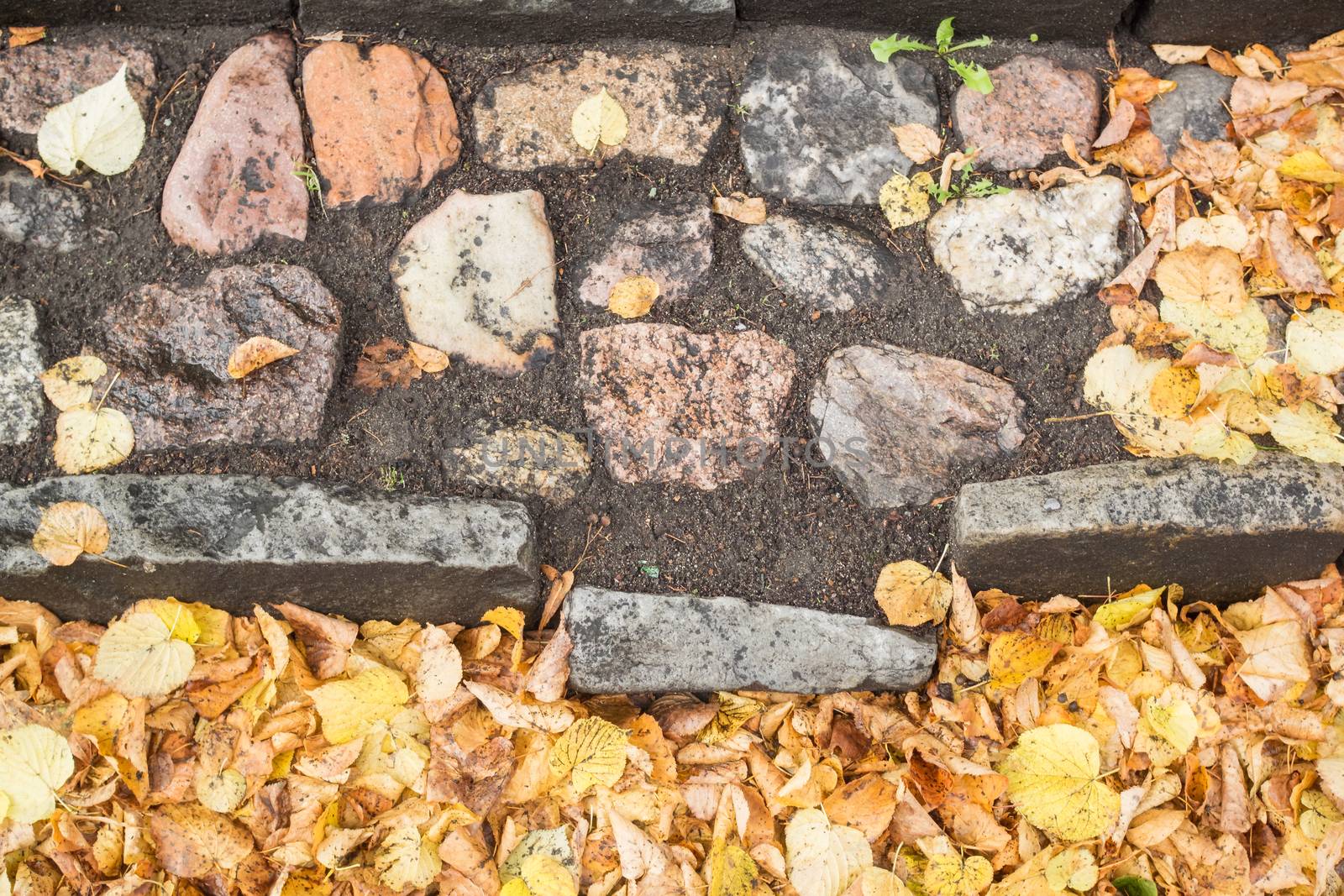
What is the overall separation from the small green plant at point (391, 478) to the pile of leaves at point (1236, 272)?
5.07 ft

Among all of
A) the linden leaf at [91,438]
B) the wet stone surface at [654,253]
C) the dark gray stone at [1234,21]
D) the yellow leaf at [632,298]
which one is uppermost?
the dark gray stone at [1234,21]

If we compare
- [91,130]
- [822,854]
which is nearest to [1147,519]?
[822,854]

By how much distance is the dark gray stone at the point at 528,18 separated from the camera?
90.7 inches

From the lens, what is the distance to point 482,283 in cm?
222

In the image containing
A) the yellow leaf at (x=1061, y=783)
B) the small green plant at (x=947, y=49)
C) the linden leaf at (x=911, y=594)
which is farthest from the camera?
the small green plant at (x=947, y=49)

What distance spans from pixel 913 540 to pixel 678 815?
2.57ft

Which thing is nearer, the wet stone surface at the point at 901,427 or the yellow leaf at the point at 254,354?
the yellow leaf at the point at 254,354

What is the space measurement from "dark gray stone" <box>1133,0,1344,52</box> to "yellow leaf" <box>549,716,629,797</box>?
2.18m

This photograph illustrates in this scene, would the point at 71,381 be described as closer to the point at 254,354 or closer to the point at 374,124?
the point at 254,354

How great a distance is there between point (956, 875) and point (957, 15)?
1.99m

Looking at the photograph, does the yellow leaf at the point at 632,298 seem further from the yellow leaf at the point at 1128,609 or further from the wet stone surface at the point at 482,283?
the yellow leaf at the point at 1128,609

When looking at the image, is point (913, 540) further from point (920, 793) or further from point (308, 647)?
point (308, 647)

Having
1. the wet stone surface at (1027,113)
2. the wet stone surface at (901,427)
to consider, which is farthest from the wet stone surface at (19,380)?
the wet stone surface at (1027,113)

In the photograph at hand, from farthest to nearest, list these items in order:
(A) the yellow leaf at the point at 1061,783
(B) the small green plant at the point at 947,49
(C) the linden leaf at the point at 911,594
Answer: (B) the small green plant at the point at 947,49 → (C) the linden leaf at the point at 911,594 → (A) the yellow leaf at the point at 1061,783
